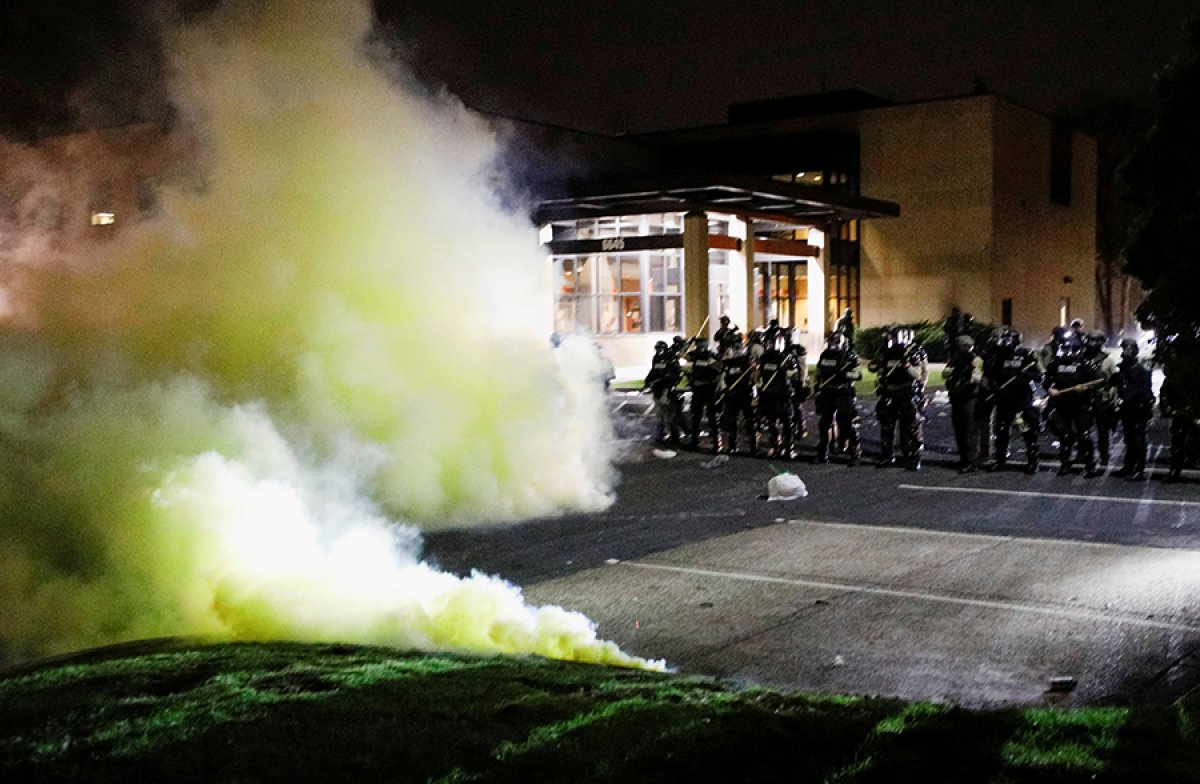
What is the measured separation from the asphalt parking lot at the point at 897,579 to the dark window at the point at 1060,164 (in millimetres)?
37649

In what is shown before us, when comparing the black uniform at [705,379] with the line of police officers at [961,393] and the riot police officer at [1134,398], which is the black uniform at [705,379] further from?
the riot police officer at [1134,398]

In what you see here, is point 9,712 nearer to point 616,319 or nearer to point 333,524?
point 333,524

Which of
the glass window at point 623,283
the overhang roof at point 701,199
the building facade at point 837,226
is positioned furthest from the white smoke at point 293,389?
the glass window at point 623,283

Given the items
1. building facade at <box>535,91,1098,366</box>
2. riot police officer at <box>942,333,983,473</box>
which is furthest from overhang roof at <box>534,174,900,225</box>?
riot police officer at <box>942,333,983,473</box>

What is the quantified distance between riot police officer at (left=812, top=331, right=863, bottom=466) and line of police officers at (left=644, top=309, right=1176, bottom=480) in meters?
0.01

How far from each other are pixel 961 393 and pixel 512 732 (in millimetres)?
11104

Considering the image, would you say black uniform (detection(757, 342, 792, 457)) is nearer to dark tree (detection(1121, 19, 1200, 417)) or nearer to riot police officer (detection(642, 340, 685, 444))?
riot police officer (detection(642, 340, 685, 444))

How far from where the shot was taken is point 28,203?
10.6 m

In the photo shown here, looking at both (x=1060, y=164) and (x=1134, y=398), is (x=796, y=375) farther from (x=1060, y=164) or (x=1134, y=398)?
(x=1060, y=164)

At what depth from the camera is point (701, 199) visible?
32969 millimetres

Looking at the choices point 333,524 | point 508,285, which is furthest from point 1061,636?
point 508,285

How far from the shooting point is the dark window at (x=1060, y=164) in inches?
1892

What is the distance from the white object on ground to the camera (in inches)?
505

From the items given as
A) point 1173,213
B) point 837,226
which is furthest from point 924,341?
point 1173,213
